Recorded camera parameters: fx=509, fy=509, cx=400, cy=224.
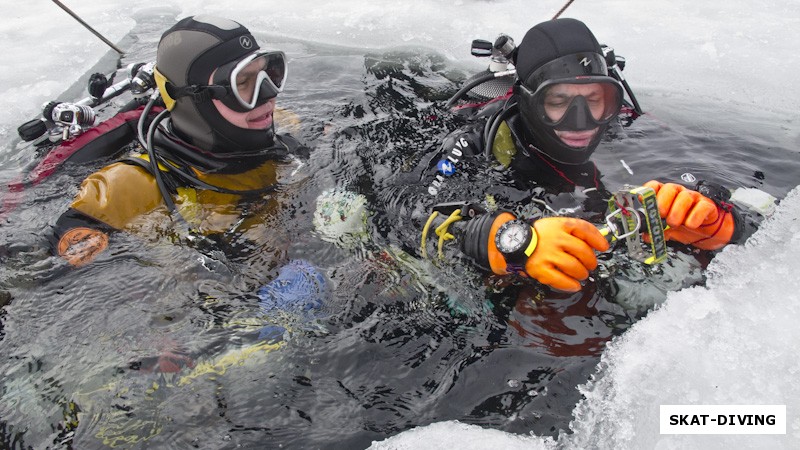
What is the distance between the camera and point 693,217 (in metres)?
2.54

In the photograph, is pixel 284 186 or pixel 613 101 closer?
pixel 613 101

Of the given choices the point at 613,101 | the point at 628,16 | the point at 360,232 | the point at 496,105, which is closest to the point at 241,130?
the point at 360,232

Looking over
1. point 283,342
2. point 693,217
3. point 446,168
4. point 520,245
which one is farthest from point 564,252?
point 283,342

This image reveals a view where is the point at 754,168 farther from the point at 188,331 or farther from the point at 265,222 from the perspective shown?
the point at 188,331

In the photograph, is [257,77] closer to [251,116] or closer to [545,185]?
[251,116]

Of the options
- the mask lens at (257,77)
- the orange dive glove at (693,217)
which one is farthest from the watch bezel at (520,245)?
the mask lens at (257,77)

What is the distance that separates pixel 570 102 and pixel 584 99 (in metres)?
0.08

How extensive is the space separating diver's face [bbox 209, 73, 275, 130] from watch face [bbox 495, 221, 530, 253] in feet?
6.27

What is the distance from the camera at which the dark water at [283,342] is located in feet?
7.45

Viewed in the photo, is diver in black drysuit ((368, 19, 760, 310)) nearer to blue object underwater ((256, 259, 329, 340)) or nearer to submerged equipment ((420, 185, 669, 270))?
submerged equipment ((420, 185, 669, 270))

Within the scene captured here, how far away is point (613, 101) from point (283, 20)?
5.70 m

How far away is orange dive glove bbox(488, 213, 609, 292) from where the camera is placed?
92.6 inches

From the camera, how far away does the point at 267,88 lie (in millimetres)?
3328

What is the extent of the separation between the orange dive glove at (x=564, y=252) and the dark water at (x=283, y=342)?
0.30 meters
